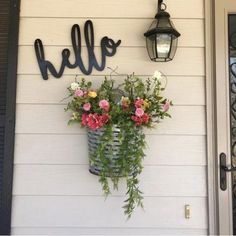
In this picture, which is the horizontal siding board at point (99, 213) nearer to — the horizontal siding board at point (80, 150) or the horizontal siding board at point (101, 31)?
the horizontal siding board at point (80, 150)

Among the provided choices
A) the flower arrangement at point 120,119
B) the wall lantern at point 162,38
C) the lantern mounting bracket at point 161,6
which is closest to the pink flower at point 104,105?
the flower arrangement at point 120,119

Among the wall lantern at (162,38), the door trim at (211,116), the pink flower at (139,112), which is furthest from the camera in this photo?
the door trim at (211,116)

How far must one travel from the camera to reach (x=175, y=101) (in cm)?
198

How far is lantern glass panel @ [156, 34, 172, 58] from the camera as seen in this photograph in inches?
71.8

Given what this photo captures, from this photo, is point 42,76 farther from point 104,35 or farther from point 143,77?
point 143,77

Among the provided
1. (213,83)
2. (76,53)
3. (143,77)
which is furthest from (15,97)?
(213,83)

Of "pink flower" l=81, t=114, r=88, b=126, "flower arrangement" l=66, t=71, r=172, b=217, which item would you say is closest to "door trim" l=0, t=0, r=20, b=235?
"flower arrangement" l=66, t=71, r=172, b=217

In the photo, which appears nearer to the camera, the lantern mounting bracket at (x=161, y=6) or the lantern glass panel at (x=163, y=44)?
the lantern glass panel at (x=163, y=44)

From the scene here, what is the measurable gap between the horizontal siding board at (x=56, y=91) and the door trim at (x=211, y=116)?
0.06m

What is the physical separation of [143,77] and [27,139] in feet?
2.51

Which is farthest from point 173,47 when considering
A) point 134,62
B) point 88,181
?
point 88,181

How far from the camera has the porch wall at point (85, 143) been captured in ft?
6.38

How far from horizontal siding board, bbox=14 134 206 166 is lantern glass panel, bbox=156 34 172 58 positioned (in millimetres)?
480

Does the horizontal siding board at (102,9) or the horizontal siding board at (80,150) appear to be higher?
the horizontal siding board at (102,9)
